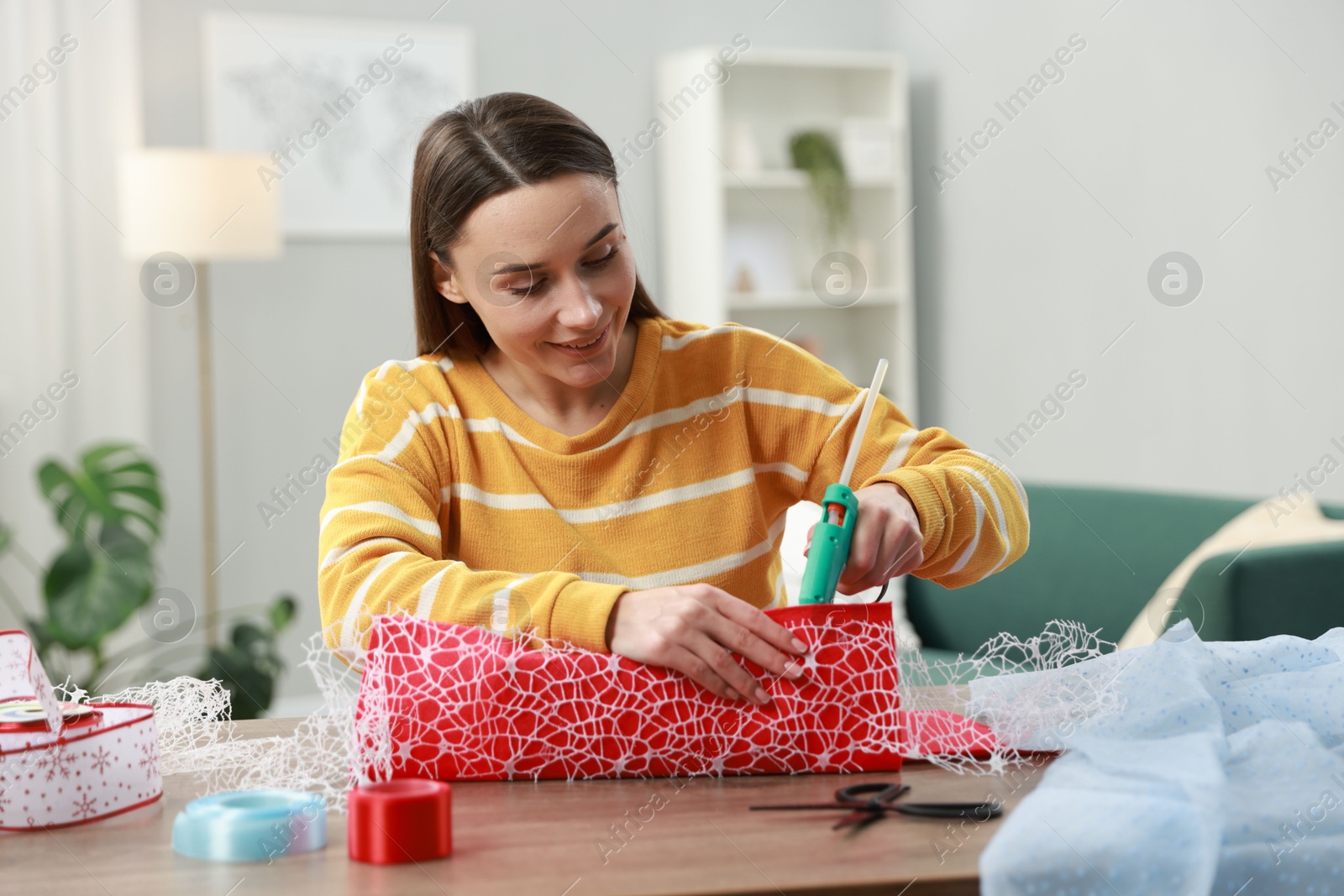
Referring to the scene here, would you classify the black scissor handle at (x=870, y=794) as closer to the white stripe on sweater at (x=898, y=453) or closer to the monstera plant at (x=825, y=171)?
the white stripe on sweater at (x=898, y=453)

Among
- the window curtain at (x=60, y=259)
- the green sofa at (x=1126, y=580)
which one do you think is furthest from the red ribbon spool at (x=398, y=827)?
the window curtain at (x=60, y=259)

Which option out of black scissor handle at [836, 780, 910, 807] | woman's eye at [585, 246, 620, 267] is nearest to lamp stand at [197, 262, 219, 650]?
woman's eye at [585, 246, 620, 267]

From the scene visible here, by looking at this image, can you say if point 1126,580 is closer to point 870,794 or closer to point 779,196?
point 779,196

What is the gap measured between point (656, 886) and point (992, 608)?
2.86 meters

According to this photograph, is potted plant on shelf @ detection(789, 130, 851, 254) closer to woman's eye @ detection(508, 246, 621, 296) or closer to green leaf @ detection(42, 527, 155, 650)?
green leaf @ detection(42, 527, 155, 650)

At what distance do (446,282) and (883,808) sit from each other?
765mm

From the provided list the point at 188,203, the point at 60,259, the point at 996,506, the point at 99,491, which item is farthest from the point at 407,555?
the point at 60,259

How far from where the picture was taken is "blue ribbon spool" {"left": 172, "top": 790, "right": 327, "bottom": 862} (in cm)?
77

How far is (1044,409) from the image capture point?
4027 millimetres

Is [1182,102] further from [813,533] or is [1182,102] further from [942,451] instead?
[813,533]

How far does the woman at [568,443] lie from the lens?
111 cm

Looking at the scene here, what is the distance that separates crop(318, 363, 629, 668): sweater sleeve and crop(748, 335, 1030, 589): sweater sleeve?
33 centimetres

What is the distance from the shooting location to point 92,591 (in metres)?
3.25

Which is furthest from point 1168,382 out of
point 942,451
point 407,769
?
point 407,769
